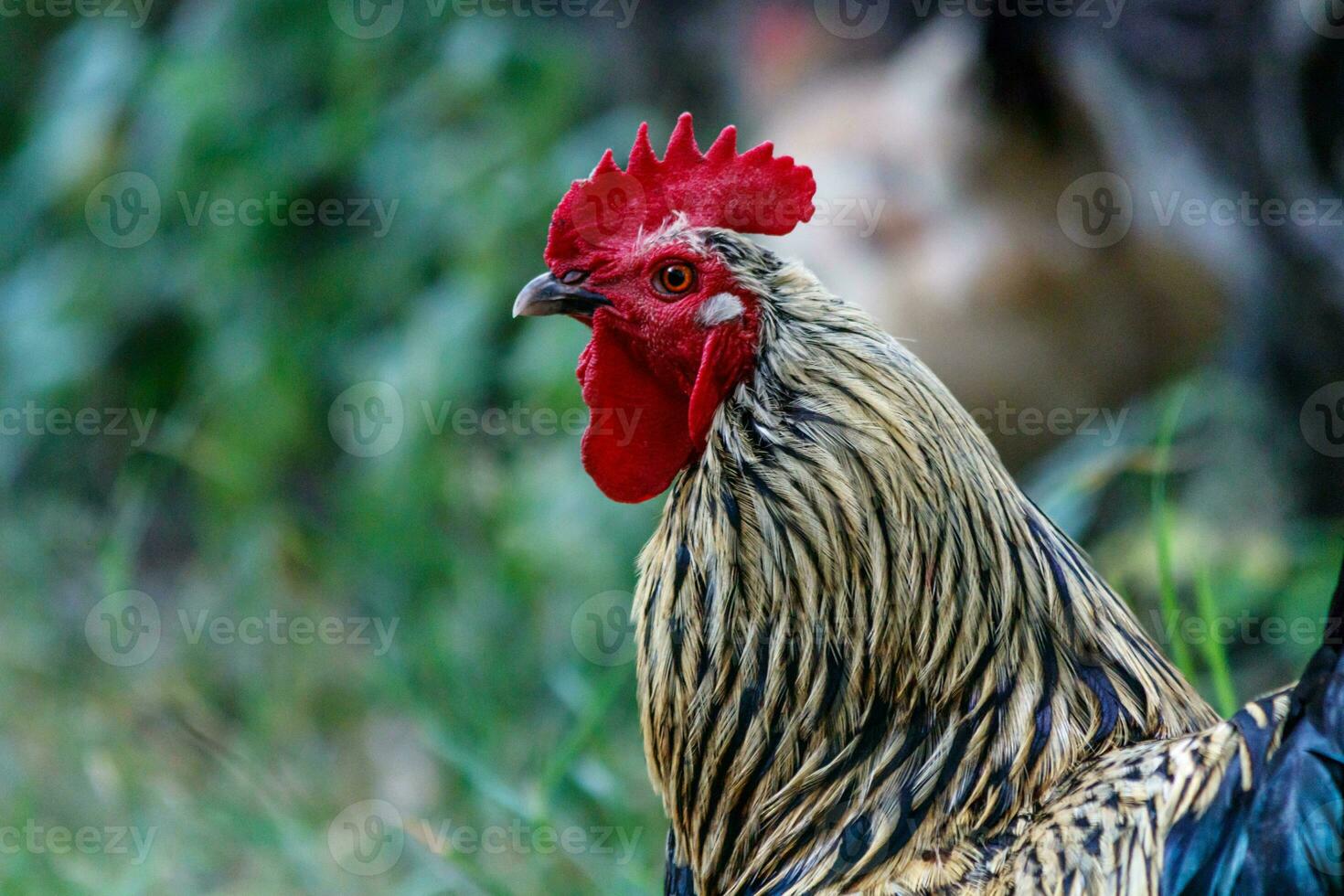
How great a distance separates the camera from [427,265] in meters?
4.95

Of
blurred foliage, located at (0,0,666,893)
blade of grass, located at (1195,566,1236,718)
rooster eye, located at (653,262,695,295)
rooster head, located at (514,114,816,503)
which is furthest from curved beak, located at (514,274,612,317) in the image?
blurred foliage, located at (0,0,666,893)

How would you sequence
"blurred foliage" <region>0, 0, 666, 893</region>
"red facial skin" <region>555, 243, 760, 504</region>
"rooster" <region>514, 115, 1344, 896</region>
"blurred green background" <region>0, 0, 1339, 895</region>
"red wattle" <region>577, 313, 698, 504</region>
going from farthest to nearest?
"blurred foliage" <region>0, 0, 666, 893</region> < "blurred green background" <region>0, 0, 1339, 895</region> < "red wattle" <region>577, 313, 698, 504</region> < "red facial skin" <region>555, 243, 760, 504</region> < "rooster" <region>514, 115, 1344, 896</region>

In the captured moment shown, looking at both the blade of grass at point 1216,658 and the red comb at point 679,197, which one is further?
the blade of grass at point 1216,658

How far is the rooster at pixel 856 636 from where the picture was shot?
5.75 feet

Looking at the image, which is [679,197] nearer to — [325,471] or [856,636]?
[856,636]

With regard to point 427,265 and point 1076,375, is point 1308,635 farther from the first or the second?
point 427,265

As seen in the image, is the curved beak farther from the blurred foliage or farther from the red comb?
the blurred foliage

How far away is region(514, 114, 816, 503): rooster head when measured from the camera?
6.40 ft

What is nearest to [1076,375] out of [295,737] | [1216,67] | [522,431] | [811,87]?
[1216,67]

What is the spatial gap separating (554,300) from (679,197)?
0.27 meters

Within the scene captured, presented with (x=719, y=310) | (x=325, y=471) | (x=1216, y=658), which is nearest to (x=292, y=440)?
(x=325, y=471)

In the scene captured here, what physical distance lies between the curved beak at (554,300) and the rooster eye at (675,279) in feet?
0.39

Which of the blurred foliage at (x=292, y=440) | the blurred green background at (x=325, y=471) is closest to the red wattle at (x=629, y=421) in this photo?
the blurred green background at (x=325, y=471)

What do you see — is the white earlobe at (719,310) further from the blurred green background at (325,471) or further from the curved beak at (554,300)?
the blurred green background at (325,471)
